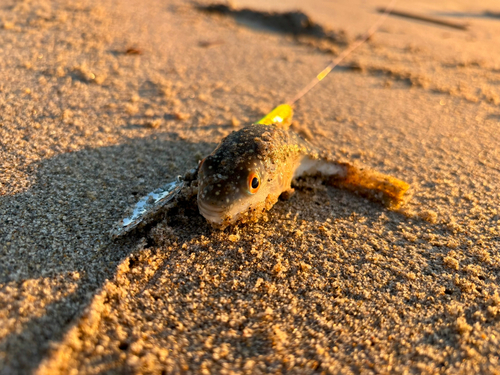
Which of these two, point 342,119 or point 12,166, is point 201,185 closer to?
point 12,166

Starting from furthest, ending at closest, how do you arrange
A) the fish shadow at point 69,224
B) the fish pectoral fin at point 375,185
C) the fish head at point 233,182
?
1. the fish pectoral fin at point 375,185
2. the fish head at point 233,182
3. the fish shadow at point 69,224

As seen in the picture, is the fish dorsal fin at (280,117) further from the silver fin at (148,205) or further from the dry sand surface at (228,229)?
the silver fin at (148,205)

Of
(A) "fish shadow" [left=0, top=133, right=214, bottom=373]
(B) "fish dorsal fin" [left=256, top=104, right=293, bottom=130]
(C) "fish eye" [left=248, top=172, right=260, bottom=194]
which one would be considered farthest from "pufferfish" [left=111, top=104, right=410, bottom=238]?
(B) "fish dorsal fin" [left=256, top=104, right=293, bottom=130]

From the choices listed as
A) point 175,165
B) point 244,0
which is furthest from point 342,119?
point 244,0

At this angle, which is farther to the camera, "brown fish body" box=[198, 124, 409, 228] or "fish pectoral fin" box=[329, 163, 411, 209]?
"fish pectoral fin" box=[329, 163, 411, 209]

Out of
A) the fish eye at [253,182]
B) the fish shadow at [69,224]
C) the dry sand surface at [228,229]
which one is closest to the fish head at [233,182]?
the fish eye at [253,182]

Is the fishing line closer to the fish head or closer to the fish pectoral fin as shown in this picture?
the fish pectoral fin
